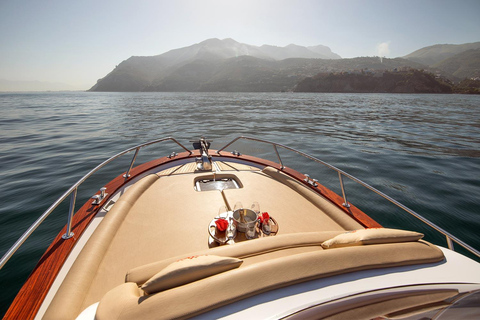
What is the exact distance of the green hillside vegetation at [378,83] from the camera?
80.9m

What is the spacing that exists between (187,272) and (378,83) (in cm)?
11119

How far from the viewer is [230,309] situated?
4.04ft

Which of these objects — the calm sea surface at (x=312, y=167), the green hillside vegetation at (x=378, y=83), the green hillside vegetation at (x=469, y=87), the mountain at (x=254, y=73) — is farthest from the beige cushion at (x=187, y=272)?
the green hillside vegetation at (x=469, y=87)

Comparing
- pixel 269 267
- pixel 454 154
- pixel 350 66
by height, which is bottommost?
pixel 454 154

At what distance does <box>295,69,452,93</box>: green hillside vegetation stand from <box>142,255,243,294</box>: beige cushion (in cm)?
10400

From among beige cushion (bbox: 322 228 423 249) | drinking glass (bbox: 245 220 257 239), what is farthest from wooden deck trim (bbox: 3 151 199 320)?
beige cushion (bbox: 322 228 423 249)

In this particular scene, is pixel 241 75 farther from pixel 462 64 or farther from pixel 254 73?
pixel 462 64

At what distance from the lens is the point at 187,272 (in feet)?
4.60

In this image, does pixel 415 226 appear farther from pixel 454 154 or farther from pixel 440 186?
pixel 454 154

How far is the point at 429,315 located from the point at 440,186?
677 centimetres

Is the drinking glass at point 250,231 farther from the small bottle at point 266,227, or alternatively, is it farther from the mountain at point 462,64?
the mountain at point 462,64

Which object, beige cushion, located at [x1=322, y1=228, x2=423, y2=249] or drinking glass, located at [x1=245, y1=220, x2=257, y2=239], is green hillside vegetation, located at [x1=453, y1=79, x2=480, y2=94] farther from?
drinking glass, located at [x1=245, y1=220, x2=257, y2=239]

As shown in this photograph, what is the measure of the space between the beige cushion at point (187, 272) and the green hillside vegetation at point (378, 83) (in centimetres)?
10400

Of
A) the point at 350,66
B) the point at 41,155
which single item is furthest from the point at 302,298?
the point at 350,66
